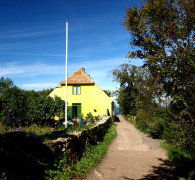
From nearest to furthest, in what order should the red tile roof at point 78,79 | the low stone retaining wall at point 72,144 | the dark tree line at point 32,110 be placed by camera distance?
the low stone retaining wall at point 72,144
the dark tree line at point 32,110
the red tile roof at point 78,79

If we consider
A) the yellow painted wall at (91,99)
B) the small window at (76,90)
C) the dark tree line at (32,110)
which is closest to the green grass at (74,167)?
the dark tree line at (32,110)

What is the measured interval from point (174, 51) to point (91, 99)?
51.4ft

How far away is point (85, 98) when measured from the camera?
23016 millimetres

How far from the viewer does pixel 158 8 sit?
29.7 feet

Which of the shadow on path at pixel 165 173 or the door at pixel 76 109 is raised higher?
the door at pixel 76 109

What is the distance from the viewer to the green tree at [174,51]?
23.6 feet

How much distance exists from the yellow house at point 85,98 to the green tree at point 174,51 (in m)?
12.6

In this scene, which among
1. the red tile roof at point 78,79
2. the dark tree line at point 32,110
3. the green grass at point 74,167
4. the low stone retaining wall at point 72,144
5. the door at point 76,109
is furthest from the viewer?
the red tile roof at point 78,79

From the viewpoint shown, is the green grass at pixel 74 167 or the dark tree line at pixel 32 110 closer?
the green grass at pixel 74 167

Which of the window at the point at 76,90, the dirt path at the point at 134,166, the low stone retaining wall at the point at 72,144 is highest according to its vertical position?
the window at the point at 76,90

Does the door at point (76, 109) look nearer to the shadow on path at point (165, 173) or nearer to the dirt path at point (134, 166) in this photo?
the dirt path at point (134, 166)

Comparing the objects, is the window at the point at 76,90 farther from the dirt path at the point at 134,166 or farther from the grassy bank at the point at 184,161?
the grassy bank at the point at 184,161

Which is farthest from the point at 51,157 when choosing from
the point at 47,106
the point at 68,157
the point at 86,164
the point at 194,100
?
the point at 47,106

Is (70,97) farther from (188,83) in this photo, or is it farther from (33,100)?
(188,83)
